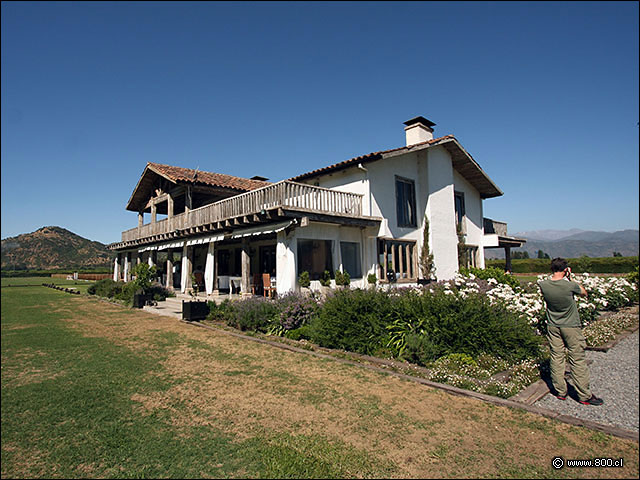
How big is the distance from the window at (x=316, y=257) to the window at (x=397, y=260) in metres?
2.64

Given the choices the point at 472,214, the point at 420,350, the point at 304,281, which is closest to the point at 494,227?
the point at 472,214

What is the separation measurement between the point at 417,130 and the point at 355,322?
14792 mm

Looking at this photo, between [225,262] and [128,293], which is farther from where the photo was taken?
[225,262]

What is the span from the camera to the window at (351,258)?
54.5ft

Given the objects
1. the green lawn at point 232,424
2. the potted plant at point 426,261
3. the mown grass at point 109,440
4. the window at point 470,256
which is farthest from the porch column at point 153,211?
the mown grass at point 109,440

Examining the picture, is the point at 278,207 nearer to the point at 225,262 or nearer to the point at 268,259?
the point at 268,259

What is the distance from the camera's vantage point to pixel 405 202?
61.1 feet

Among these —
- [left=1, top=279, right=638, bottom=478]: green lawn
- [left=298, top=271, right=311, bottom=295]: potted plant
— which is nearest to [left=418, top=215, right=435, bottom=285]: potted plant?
[left=298, top=271, right=311, bottom=295]: potted plant

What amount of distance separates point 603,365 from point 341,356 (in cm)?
425

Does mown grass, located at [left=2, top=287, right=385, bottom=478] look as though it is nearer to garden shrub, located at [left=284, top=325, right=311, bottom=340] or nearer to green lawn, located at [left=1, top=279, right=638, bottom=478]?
green lawn, located at [left=1, top=279, right=638, bottom=478]

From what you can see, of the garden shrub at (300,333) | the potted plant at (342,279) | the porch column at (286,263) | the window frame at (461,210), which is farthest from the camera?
the window frame at (461,210)

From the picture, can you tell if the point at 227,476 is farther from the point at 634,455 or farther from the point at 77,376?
the point at 634,455

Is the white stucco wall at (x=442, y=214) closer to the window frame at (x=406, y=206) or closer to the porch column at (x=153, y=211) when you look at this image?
the window frame at (x=406, y=206)

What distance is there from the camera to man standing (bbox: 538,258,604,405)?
5.02m
